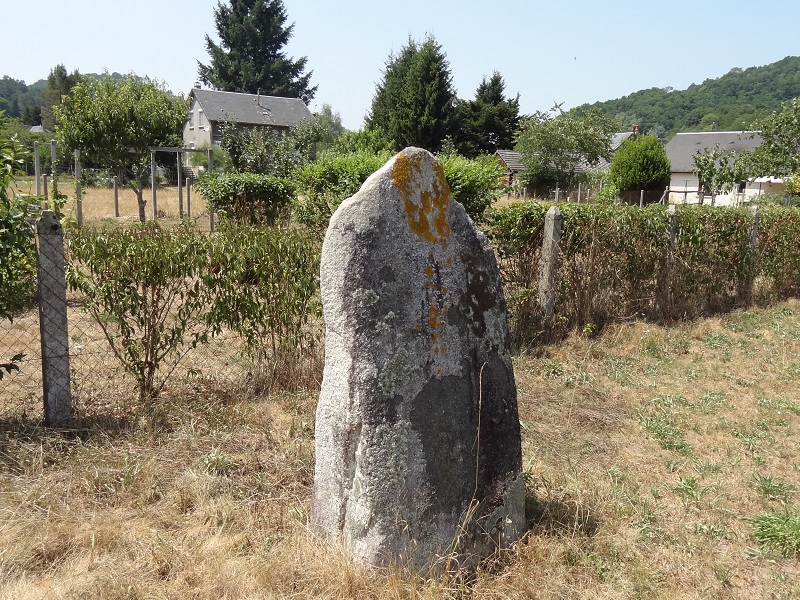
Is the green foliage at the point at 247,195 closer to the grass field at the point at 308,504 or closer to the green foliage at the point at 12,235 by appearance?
the green foliage at the point at 12,235

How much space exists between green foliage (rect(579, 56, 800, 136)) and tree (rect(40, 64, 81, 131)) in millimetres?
76802

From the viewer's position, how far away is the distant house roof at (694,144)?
53219 mm

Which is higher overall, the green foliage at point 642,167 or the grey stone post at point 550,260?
the green foliage at point 642,167

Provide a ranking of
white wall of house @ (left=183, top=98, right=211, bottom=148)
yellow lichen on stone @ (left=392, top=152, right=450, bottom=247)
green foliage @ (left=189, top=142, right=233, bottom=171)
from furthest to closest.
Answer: white wall of house @ (left=183, top=98, right=211, bottom=148) < green foliage @ (left=189, top=142, right=233, bottom=171) < yellow lichen on stone @ (left=392, top=152, right=450, bottom=247)

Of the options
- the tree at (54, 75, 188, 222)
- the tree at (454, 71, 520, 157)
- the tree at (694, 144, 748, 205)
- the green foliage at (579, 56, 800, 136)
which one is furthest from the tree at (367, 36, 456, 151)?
the green foliage at (579, 56, 800, 136)

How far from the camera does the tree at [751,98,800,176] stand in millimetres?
25828

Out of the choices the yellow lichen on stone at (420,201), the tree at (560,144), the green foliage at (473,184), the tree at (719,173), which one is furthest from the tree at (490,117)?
the yellow lichen on stone at (420,201)

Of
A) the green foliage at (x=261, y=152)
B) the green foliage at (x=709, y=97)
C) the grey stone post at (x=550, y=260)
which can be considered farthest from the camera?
the green foliage at (x=709, y=97)

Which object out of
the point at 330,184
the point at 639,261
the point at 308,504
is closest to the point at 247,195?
the point at 330,184

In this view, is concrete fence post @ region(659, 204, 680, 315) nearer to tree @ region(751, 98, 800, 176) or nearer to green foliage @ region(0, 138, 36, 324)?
green foliage @ region(0, 138, 36, 324)

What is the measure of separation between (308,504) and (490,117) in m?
43.2

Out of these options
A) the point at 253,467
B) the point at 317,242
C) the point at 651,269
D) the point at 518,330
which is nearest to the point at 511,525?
the point at 253,467

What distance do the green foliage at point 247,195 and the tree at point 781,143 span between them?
73.8ft

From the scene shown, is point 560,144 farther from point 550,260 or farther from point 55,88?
point 55,88
